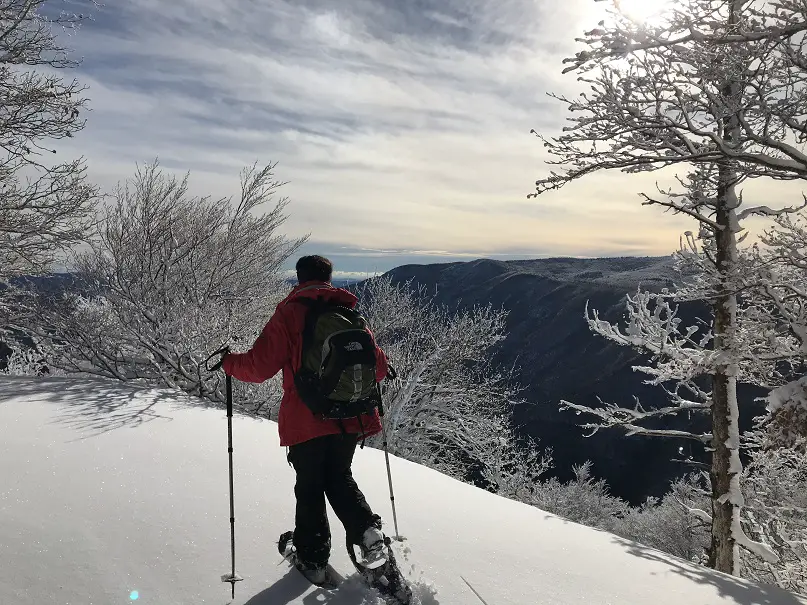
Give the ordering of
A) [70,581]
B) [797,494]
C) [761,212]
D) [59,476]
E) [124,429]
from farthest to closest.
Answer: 1. [797,494]
2. [761,212]
3. [124,429]
4. [59,476]
5. [70,581]

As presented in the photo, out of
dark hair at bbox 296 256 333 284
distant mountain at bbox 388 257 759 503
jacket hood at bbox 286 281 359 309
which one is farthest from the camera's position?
distant mountain at bbox 388 257 759 503

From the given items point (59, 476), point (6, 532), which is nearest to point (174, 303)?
point (59, 476)

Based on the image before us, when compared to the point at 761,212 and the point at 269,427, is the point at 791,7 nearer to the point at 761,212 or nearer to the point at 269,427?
the point at 761,212

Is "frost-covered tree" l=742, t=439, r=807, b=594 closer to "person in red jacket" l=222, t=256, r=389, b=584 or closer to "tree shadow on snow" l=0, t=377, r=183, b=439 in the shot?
"person in red jacket" l=222, t=256, r=389, b=584

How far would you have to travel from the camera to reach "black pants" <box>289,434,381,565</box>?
2654 millimetres

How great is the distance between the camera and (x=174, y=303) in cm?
994

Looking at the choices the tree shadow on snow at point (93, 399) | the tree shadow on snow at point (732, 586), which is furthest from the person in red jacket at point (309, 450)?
the tree shadow on snow at point (93, 399)

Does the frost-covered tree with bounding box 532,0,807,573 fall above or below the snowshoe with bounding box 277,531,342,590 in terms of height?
above

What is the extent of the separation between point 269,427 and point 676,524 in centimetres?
2326

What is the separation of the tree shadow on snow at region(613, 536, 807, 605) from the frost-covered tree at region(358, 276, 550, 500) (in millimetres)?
11963

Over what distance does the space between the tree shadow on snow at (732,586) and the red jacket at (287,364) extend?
2.74 metres

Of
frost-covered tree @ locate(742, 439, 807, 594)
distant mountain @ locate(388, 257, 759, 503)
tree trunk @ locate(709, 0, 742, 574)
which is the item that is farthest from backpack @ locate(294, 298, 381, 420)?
distant mountain @ locate(388, 257, 759, 503)

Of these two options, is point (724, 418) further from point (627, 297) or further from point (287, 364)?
point (287, 364)

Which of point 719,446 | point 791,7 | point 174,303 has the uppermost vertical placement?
point 791,7
